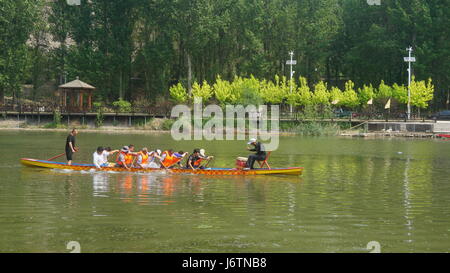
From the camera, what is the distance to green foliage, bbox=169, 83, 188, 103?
83062 millimetres

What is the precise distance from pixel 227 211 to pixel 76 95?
61.6m

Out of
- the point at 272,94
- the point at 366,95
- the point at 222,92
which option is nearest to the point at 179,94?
the point at 222,92

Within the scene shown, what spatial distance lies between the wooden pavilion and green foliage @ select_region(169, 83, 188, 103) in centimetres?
1074

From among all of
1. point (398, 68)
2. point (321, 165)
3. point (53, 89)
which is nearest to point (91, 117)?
point (53, 89)

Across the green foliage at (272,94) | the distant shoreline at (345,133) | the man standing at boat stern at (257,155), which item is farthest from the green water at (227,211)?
the green foliage at (272,94)

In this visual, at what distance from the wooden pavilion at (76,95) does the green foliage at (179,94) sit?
10740mm

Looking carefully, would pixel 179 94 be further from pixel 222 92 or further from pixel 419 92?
pixel 419 92

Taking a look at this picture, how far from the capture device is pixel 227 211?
20469 mm

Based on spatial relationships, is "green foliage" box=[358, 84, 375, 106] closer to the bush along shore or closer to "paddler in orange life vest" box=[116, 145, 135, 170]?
the bush along shore

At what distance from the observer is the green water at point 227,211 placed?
53.2ft

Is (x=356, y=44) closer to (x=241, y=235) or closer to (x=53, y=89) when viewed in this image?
(x=53, y=89)

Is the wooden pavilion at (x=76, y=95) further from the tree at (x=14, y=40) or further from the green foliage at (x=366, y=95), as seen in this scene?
the green foliage at (x=366, y=95)

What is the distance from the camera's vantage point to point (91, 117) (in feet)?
254

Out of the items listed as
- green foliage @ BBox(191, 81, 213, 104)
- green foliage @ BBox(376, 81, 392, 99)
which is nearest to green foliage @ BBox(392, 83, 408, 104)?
green foliage @ BBox(376, 81, 392, 99)
